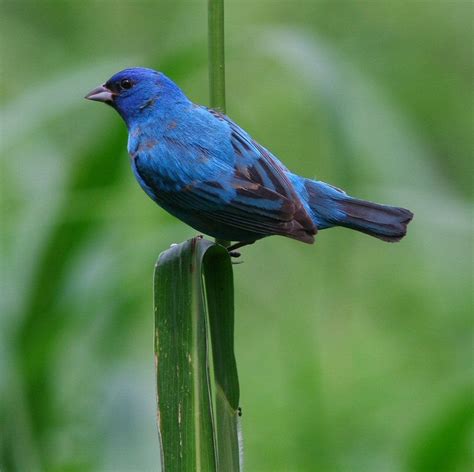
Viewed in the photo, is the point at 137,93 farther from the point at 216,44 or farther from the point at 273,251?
the point at 273,251

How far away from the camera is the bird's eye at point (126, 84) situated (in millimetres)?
3112

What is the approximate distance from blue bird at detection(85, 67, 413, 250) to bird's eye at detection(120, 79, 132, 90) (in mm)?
254

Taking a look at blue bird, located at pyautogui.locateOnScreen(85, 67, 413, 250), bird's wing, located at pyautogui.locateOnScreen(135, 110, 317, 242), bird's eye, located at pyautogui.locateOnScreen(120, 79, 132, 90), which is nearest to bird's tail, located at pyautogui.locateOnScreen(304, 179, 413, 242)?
blue bird, located at pyautogui.locateOnScreen(85, 67, 413, 250)

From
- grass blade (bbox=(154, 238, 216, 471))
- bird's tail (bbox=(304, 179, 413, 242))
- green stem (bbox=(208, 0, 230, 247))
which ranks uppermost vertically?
green stem (bbox=(208, 0, 230, 247))

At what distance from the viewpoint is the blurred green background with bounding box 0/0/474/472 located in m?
2.89

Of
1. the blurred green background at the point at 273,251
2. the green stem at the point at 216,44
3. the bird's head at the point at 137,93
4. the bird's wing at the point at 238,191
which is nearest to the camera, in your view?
the green stem at the point at 216,44

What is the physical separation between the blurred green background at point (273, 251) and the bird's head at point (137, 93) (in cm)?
7

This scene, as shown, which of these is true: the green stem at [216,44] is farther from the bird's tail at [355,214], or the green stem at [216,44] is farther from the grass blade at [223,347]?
the bird's tail at [355,214]

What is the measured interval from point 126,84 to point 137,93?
0.07 metres

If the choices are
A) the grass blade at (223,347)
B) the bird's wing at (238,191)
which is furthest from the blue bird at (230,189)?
the grass blade at (223,347)

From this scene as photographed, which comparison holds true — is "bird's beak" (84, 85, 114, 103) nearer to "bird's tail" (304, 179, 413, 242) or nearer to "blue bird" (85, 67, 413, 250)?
"blue bird" (85, 67, 413, 250)

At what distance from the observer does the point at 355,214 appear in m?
2.83

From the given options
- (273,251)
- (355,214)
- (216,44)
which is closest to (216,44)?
(216,44)

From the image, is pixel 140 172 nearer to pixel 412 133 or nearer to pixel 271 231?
pixel 271 231
